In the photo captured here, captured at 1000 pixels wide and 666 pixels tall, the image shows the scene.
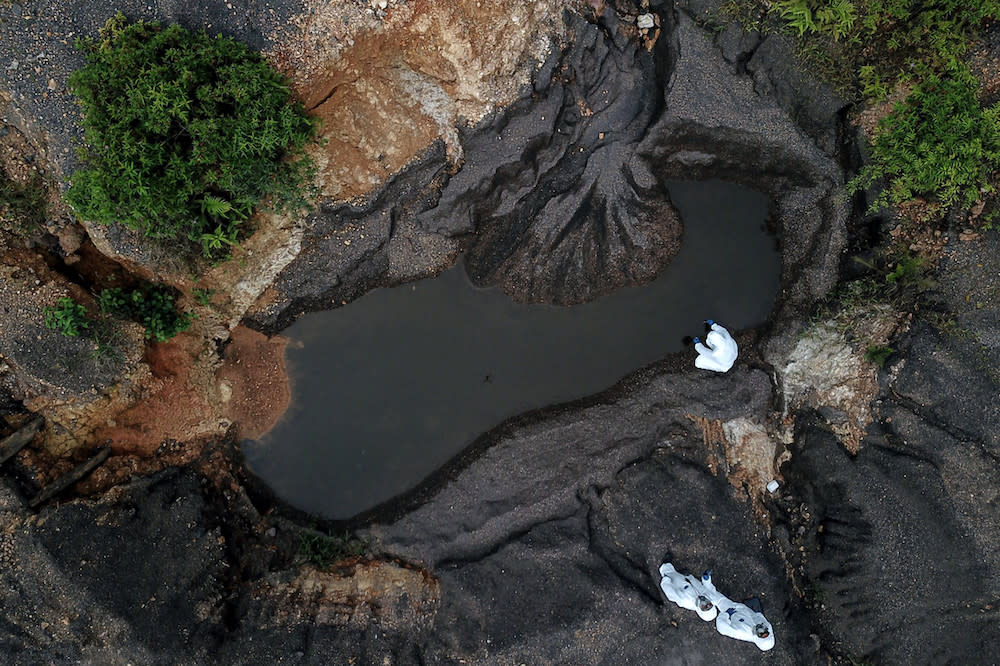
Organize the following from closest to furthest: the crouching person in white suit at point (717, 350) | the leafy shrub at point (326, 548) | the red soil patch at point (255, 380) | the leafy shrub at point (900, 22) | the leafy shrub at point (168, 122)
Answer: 1. the leafy shrub at point (168, 122)
2. the leafy shrub at point (900, 22)
3. the crouching person in white suit at point (717, 350)
4. the leafy shrub at point (326, 548)
5. the red soil patch at point (255, 380)

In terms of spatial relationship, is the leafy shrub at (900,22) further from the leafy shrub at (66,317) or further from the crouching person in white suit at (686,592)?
the leafy shrub at (66,317)

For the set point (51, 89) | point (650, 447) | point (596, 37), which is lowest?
point (650, 447)

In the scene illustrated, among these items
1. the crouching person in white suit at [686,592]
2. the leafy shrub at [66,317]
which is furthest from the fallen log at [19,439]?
the crouching person in white suit at [686,592]

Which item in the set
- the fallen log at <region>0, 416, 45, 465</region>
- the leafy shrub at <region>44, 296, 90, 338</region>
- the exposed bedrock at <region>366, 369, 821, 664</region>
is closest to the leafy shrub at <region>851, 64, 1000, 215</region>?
the exposed bedrock at <region>366, 369, 821, 664</region>

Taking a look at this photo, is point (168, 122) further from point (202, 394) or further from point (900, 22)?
point (900, 22)

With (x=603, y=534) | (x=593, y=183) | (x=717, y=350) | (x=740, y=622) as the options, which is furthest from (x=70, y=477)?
(x=717, y=350)

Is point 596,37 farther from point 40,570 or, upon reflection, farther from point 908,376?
point 40,570

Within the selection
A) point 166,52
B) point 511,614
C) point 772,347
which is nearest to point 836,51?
point 772,347
